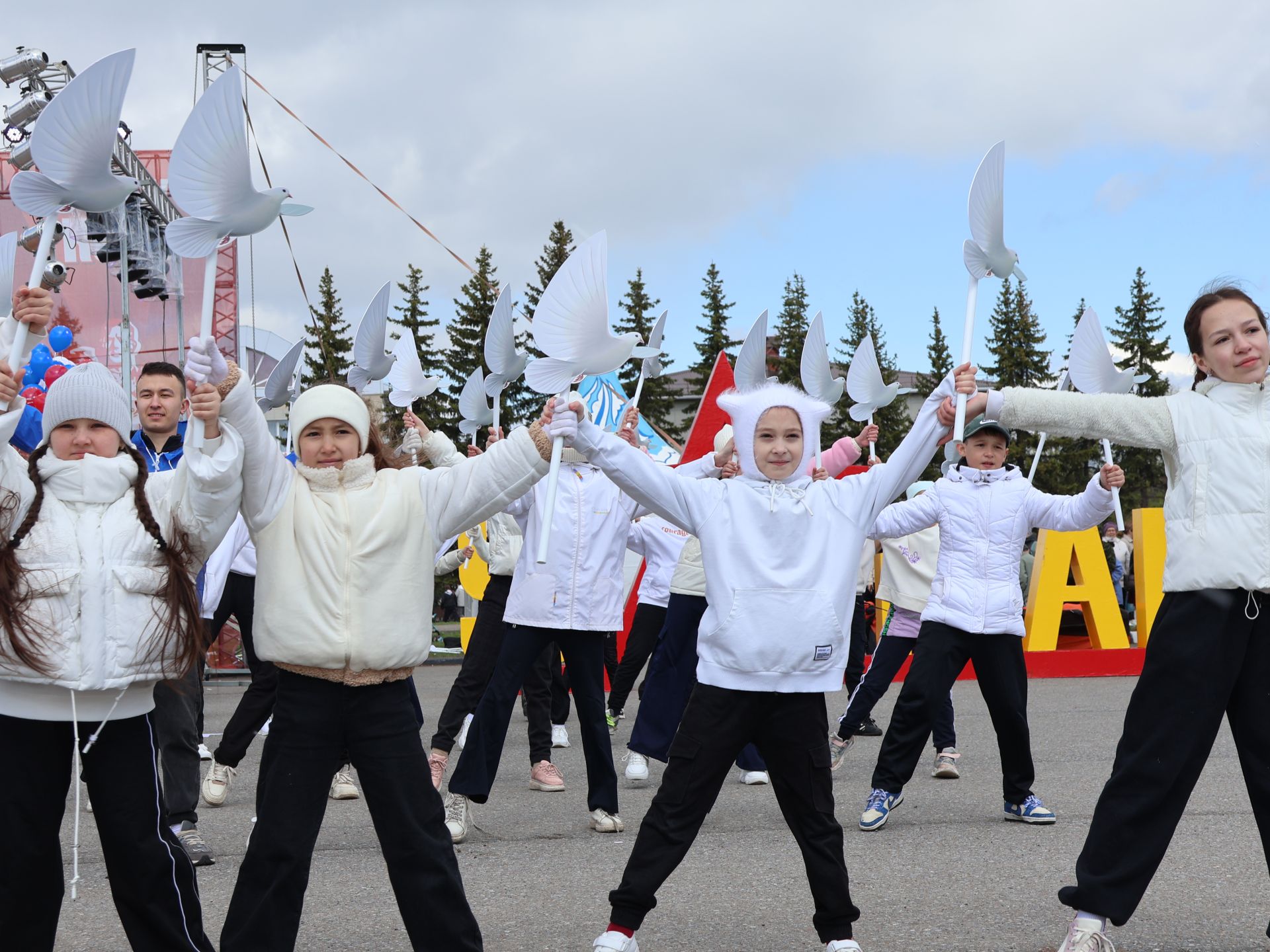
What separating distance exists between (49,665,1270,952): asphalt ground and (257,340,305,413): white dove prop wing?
2086mm

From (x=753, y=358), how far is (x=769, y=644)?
2.44m

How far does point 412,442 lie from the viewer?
5.65 m

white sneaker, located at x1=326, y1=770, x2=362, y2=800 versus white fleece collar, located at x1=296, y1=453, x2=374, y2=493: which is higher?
white fleece collar, located at x1=296, y1=453, x2=374, y2=493

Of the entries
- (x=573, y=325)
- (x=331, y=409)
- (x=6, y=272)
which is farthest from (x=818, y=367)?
(x=6, y=272)

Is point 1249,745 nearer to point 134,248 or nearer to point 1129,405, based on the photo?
point 1129,405

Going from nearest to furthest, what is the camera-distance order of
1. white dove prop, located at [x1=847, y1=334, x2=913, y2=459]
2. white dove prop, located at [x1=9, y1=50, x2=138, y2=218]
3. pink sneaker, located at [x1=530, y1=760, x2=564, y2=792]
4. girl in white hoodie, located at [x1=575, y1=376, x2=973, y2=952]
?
1. white dove prop, located at [x1=9, y1=50, x2=138, y2=218]
2. girl in white hoodie, located at [x1=575, y1=376, x2=973, y2=952]
3. white dove prop, located at [x1=847, y1=334, x2=913, y2=459]
4. pink sneaker, located at [x1=530, y1=760, x2=564, y2=792]

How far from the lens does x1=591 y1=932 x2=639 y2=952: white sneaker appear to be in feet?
12.6

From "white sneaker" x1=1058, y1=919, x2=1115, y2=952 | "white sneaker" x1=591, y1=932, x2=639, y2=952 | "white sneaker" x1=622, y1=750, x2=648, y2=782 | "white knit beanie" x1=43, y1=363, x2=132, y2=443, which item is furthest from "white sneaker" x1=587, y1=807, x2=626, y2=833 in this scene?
"white knit beanie" x1=43, y1=363, x2=132, y2=443

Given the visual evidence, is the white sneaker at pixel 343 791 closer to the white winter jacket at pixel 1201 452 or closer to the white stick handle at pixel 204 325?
the white stick handle at pixel 204 325

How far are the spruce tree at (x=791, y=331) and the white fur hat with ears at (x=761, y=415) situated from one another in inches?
1521

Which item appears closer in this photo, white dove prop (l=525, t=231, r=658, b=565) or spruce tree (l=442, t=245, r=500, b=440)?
white dove prop (l=525, t=231, r=658, b=565)

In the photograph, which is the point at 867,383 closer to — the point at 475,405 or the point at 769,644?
the point at 475,405

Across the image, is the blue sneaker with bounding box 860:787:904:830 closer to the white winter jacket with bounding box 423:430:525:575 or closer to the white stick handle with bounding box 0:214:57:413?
the white winter jacket with bounding box 423:430:525:575

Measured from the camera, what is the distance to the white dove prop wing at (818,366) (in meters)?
6.11
